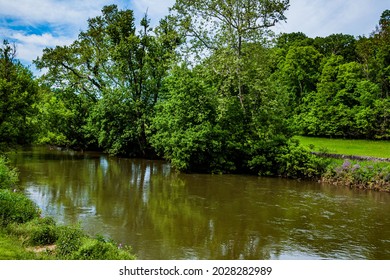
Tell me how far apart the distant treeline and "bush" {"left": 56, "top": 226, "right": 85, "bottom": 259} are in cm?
1278

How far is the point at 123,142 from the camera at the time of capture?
36.1 m

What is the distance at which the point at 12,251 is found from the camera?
809 centimetres

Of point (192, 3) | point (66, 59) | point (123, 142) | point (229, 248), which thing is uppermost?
point (192, 3)

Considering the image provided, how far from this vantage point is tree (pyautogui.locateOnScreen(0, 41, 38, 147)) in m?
20.5

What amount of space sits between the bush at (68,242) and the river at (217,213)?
68.5 inches

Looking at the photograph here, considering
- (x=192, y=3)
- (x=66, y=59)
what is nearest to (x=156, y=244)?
(x=192, y=3)

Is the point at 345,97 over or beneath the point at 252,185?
over

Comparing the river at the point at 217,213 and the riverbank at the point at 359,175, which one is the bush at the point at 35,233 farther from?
the riverbank at the point at 359,175

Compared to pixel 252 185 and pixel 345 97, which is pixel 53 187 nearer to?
pixel 252 185

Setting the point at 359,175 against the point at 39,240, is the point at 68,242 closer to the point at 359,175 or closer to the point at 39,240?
the point at 39,240

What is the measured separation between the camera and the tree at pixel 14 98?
20.5 metres

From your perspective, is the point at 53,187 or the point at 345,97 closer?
the point at 53,187

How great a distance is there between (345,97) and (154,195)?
93.7 feet

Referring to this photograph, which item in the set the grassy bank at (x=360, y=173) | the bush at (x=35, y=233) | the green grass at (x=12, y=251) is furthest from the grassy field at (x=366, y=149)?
the green grass at (x=12, y=251)
